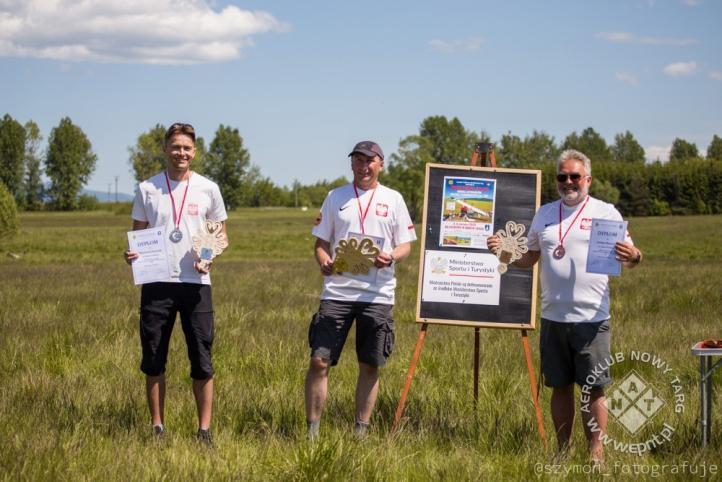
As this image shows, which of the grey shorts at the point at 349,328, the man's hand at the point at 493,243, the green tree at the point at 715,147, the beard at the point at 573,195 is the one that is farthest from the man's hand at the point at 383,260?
the green tree at the point at 715,147

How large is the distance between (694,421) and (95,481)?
3994 mm

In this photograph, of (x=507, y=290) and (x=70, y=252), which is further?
(x=70, y=252)

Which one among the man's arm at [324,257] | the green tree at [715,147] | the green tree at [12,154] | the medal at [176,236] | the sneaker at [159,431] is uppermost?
the green tree at [715,147]

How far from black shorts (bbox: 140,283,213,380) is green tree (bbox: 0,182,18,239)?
3266 cm

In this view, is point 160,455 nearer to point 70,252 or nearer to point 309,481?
point 309,481

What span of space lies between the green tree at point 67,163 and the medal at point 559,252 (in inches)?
4926

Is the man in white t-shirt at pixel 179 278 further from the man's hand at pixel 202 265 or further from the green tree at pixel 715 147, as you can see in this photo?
the green tree at pixel 715 147

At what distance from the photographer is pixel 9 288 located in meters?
16.8

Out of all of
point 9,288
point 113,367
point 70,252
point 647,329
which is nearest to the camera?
point 113,367

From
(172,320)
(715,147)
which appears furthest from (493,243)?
(715,147)

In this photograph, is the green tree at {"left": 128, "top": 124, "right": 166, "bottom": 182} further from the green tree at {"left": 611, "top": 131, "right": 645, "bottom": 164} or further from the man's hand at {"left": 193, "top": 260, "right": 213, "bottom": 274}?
the man's hand at {"left": 193, "top": 260, "right": 213, "bottom": 274}

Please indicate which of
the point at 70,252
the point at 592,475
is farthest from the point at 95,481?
the point at 70,252

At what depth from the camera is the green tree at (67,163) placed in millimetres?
124812

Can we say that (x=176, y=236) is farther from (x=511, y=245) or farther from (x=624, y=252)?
(x=624, y=252)
